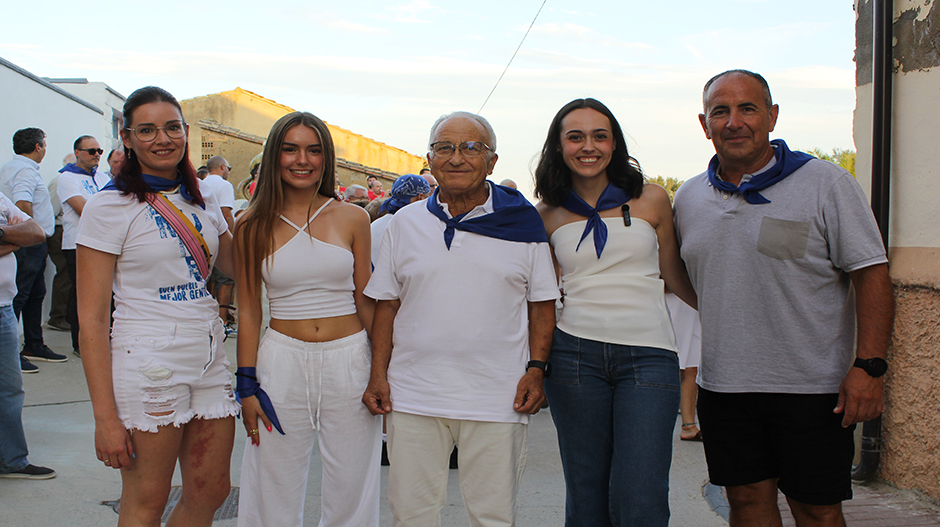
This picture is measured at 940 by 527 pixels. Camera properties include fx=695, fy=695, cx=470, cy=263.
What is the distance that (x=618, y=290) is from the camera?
264cm

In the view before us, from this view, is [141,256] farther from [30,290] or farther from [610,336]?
[30,290]

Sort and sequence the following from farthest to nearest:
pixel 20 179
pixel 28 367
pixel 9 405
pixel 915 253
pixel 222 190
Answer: pixel 222 190 < pixel 28 367 < pixel 20 179 < pixel 9 405 < pixel 915 253

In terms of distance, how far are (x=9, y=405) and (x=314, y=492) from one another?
186 centimetres

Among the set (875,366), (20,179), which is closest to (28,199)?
(20,179)

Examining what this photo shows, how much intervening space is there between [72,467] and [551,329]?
354cm

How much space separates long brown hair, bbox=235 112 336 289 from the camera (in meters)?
2.70

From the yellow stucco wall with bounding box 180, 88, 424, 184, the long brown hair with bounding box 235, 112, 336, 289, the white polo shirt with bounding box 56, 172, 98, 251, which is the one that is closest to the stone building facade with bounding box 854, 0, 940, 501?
the long brown hair with bounding box 235, 112, 336, 289

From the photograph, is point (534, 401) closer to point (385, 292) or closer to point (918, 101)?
point (385, 292)

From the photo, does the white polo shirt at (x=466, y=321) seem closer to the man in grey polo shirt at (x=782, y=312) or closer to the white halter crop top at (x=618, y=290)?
the white halter crop top at (x=618, y=290)

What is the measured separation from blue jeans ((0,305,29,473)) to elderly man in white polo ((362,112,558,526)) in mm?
2741

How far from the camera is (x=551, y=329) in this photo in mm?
2688

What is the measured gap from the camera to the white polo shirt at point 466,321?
2.57m

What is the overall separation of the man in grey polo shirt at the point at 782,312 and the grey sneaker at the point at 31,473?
12.7 feet

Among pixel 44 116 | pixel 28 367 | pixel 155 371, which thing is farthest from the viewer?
pixel 44 116
